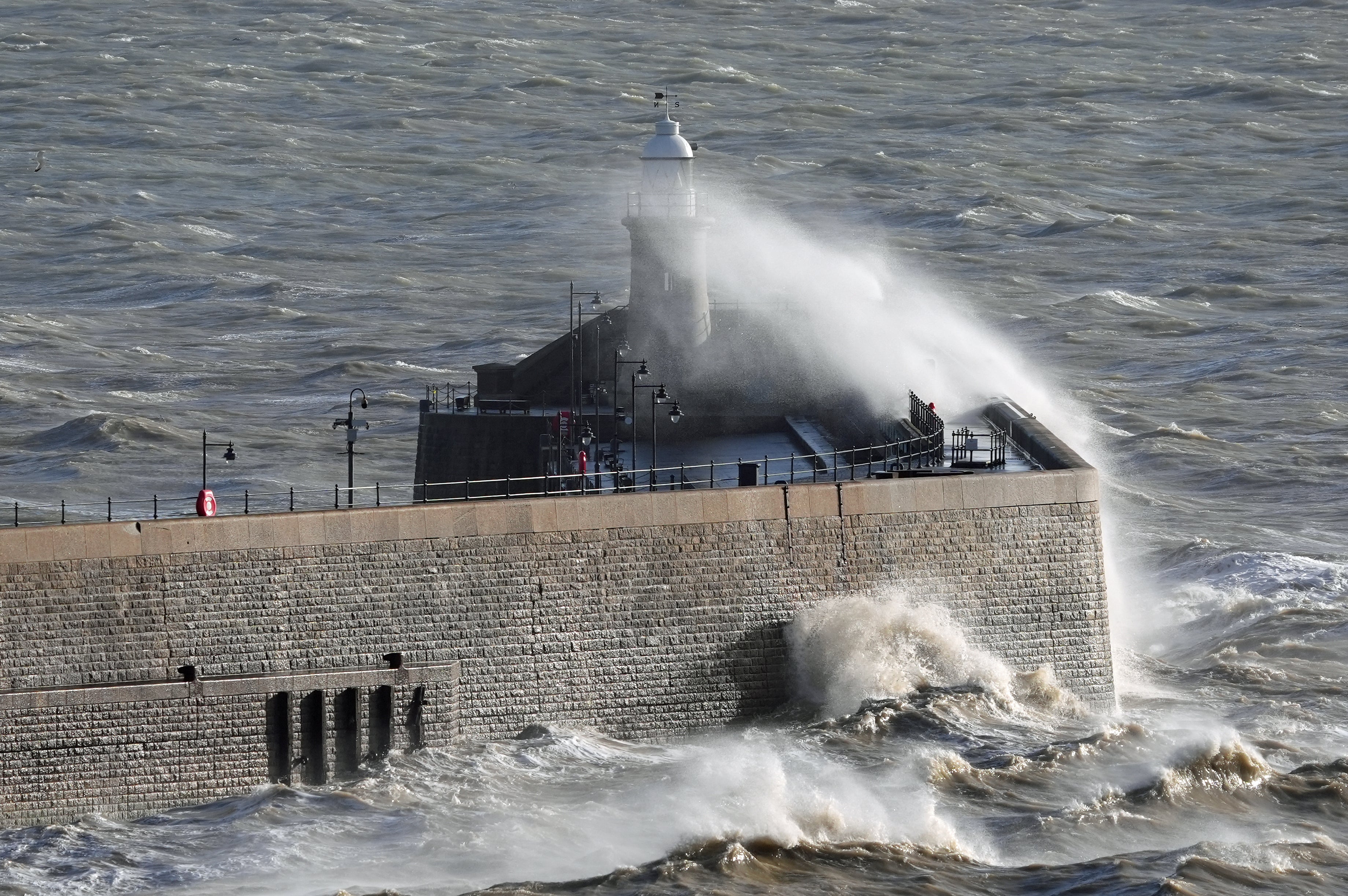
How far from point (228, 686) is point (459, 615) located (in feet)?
11.3

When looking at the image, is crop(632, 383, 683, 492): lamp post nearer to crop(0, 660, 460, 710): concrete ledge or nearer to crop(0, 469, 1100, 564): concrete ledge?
crop(0, 469, 1100, 564): concrete ledge

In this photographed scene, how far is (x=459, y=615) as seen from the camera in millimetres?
33438

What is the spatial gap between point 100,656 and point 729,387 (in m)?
18.1

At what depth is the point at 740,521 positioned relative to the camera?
35188mm

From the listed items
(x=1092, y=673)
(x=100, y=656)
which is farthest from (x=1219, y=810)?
(x=100, y=656)

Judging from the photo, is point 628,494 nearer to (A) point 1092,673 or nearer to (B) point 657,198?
(A) point 1092,673

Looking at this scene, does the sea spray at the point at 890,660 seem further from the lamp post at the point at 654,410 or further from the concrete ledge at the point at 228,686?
the concrete ledge at the point at 228,686

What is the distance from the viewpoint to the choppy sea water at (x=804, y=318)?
31312mm

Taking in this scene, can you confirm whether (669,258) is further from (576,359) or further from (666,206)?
(576,359)

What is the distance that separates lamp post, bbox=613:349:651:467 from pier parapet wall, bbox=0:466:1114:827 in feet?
22.3

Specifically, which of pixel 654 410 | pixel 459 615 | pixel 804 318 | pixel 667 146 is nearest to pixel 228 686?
pixel 459 615

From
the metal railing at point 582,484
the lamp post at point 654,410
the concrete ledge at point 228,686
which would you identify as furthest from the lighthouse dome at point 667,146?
the concrete ledge at point 228,686

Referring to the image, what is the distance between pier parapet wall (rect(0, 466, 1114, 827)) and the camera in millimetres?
31000

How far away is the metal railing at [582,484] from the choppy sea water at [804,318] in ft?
9.35
